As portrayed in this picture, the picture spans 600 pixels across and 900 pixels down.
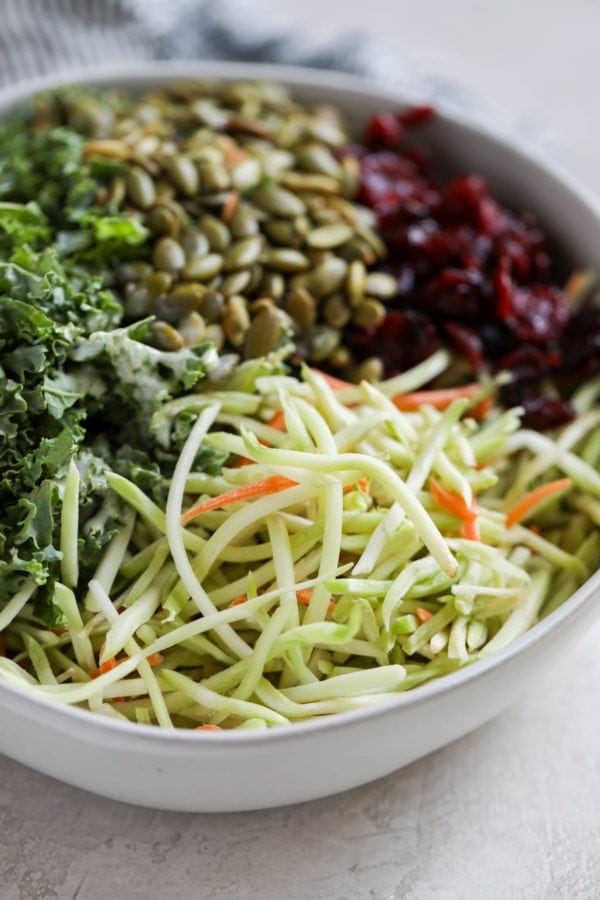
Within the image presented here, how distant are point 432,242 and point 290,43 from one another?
127 centimetres

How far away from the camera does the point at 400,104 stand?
10.2 ft

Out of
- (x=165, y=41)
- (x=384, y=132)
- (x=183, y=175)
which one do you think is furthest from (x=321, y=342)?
(x=165, y=41)

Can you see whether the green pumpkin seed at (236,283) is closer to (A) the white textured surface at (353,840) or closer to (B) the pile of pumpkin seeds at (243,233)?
(B) the pile of pumpkin seeds at (243,233)

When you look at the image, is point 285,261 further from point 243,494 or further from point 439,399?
point 243,494

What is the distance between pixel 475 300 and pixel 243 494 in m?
0.97

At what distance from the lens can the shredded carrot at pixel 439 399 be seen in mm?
2445

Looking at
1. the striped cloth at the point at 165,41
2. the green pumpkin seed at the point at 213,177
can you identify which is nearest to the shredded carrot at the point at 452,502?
the green pumpkin seed at the point at 213,177

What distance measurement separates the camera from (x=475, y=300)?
268cm

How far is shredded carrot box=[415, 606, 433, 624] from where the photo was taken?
80.0 inches

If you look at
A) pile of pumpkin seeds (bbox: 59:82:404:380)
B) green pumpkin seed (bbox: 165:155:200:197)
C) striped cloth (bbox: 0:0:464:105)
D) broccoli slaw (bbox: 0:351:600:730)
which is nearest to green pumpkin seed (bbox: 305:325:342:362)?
pile of pumpkin seeds (bbox: 59:82:404:380)

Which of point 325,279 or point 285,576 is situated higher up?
point 325,279

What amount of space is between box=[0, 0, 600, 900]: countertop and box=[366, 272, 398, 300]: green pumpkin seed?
96 cm

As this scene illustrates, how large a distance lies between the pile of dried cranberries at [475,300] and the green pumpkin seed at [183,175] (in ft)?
1.57

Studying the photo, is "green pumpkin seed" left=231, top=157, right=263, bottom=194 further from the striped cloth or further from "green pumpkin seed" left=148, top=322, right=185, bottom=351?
the striped cloth
